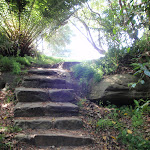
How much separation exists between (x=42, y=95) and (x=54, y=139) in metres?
1.36

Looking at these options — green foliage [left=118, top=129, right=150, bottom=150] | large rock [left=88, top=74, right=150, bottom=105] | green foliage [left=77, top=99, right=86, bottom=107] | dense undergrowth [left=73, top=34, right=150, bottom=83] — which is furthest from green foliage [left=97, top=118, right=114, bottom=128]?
dense undergrowth [left=73, top=34, right=150, bottom=83]

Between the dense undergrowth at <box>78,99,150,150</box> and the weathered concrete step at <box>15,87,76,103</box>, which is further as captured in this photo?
the weathered concrete step at <box>15,87,76,103</box>

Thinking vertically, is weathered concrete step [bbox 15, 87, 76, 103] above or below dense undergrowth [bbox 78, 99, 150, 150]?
above

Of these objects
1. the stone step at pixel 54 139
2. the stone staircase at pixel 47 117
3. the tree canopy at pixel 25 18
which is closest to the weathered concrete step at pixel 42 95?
the stone staircase at pixel 47 117

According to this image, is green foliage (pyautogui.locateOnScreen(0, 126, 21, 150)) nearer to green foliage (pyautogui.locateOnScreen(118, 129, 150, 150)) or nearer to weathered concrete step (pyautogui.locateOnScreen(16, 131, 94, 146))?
weathered concrete step (pyautogui.locateOnScreen(16, 131, 94, 146))

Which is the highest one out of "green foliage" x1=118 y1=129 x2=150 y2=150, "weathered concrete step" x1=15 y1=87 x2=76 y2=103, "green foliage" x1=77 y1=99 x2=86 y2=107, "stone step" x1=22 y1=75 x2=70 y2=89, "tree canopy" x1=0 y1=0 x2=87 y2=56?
"tree canopy" x1=0 y1=0 x2=87 y2=56

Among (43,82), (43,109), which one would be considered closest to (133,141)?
(43,109)

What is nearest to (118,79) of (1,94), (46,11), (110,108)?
(110,108)

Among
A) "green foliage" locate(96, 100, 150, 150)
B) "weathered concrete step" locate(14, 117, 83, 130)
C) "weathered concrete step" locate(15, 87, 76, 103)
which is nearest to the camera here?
"green foliage" locate(96, 100, 150, 150)

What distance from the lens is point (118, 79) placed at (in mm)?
4074

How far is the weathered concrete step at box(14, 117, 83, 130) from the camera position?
2.84 meters

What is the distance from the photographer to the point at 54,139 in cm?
265

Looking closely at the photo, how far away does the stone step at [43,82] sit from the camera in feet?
13.4

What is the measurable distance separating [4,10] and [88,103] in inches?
186
